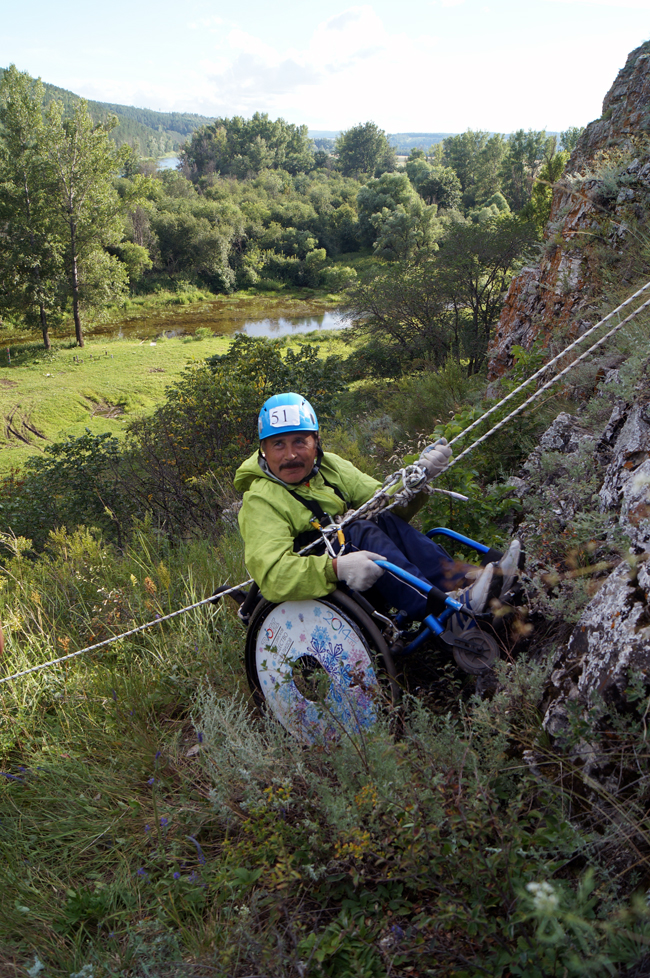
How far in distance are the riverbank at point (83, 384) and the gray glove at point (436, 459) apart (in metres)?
17.6

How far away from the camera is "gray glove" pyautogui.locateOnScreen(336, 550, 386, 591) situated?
264cm

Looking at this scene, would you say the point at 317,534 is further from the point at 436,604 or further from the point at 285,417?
the point at 436,604

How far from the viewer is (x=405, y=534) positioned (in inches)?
123

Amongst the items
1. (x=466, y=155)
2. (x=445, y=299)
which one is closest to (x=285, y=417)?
(x=445, y=299)

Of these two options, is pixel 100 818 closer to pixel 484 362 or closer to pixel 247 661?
pixel 247 661

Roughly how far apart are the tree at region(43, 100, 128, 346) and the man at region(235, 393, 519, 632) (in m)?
37.1

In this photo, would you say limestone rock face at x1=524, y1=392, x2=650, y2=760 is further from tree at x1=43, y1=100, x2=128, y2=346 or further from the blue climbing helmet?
tree at x1=43, y1=100, x2=128, y2=346

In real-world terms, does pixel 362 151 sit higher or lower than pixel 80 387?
higher

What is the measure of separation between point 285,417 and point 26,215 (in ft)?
130

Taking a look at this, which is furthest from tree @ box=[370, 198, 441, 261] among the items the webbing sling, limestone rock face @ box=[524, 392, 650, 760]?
limestone rock face @ box=[524, 392, 650, 760]

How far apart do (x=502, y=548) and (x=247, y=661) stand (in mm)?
1703

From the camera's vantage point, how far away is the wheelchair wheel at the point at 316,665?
2.52m

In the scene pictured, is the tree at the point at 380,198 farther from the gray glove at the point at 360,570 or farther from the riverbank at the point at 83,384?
the gray glove at the point at 360,570

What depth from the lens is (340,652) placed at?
8.98 feet
